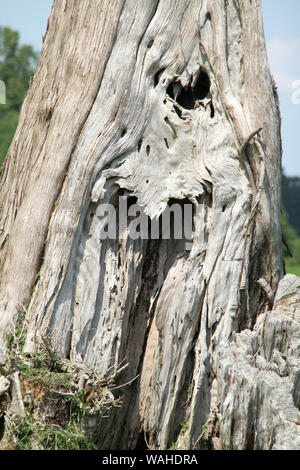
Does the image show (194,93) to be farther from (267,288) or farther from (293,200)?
(293,200)

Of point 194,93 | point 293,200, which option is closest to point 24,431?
point 194,93

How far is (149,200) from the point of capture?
3.97 metres

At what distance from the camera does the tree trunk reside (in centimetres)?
382

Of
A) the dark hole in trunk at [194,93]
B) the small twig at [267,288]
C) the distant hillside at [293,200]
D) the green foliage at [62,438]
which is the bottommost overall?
the green foliage at [62,438]

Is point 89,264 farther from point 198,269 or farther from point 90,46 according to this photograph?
point 90,46

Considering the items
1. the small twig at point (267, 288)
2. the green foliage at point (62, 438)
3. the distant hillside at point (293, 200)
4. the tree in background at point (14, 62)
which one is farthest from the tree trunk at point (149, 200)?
the distant hillside at point (293, 200)

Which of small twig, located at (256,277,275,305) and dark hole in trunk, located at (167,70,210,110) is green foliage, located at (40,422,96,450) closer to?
small twig, located at (256,277,275,305)

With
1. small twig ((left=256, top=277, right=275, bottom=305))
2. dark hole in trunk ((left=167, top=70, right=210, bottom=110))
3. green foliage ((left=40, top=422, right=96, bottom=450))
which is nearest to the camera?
green foliage ((left=40, top=422, right=96, bottom=450))

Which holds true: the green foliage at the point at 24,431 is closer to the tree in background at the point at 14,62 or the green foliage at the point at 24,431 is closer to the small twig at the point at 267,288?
the small twig at the point at 267,288

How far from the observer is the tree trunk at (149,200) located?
3.82 m

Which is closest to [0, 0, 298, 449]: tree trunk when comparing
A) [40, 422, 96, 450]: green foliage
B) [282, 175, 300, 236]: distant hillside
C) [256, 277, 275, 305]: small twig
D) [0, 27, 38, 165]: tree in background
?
[256, 277, 275, 305]: small twig

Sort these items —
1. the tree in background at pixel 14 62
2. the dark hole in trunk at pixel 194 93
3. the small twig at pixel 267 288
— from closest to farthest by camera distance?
1. the small twig at pixel 267 288
2. the dark hole in trunk at pixel 194 93
3. the tree in background at pixel 14 62

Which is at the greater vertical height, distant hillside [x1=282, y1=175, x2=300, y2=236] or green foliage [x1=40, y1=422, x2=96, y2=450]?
distant hillside [x1=282, y1=175, x2=300, y2=236]
